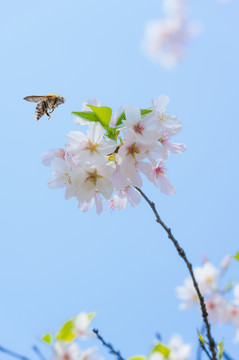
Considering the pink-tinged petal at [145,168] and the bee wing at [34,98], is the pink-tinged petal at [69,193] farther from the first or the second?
the bee wing at [34,98]

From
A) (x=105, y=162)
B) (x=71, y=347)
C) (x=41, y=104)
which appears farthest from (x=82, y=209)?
(x=71, y=347)

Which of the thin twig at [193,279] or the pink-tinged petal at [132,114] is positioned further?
the pink-tinged petal at [132,114]

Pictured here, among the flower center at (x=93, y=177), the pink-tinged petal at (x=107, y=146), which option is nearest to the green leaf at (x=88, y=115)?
the pink-tinged petal at (x=107, y=146)

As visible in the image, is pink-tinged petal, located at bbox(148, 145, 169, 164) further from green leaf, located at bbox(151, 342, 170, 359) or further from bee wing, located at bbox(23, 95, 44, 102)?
green leaf, located at bbox(151, 342, 170, 359)

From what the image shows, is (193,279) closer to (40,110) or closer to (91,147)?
(91,147)

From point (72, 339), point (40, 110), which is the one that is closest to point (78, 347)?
point (72, 339)

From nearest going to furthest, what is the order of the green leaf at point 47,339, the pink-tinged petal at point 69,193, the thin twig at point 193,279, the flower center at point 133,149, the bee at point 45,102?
the thin twig at point 193,279, the flower center at point 133,149, the pink-tinged petal at point 69,193, the bee at point 45,102, the green leaf at point 47,339

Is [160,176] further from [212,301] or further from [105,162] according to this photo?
[212,301]
